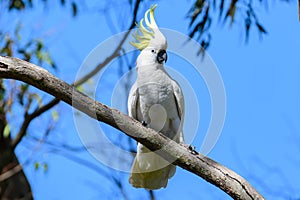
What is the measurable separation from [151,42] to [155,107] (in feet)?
1.34

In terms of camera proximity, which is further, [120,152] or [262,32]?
[262,32]

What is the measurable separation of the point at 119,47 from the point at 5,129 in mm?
1170

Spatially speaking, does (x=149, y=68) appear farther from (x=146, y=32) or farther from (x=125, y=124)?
(x=125, y=124)

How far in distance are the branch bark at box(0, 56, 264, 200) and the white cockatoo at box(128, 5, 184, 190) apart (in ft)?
2.05

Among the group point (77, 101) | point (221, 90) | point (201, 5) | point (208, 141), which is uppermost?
point (201, 5)

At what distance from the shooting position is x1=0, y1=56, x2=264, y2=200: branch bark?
2771 mm

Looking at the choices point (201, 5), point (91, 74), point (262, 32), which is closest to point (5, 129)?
point (91, 74)

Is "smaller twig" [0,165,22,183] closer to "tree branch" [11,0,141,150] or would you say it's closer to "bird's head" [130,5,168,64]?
"tree branch" [11,0,141,150]

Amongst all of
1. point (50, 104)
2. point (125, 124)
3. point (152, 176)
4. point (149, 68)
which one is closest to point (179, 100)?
point (149, 68)

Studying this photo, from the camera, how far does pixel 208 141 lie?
10.6ft

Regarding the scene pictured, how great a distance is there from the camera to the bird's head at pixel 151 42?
3674 millimetres

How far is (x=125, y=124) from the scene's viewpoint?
2.88m

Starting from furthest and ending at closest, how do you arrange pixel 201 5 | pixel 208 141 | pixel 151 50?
1. pixel 201 5
2. pixel 151 50
3. pixel 208 141

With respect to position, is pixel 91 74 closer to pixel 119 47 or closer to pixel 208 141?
pixel 119 47
